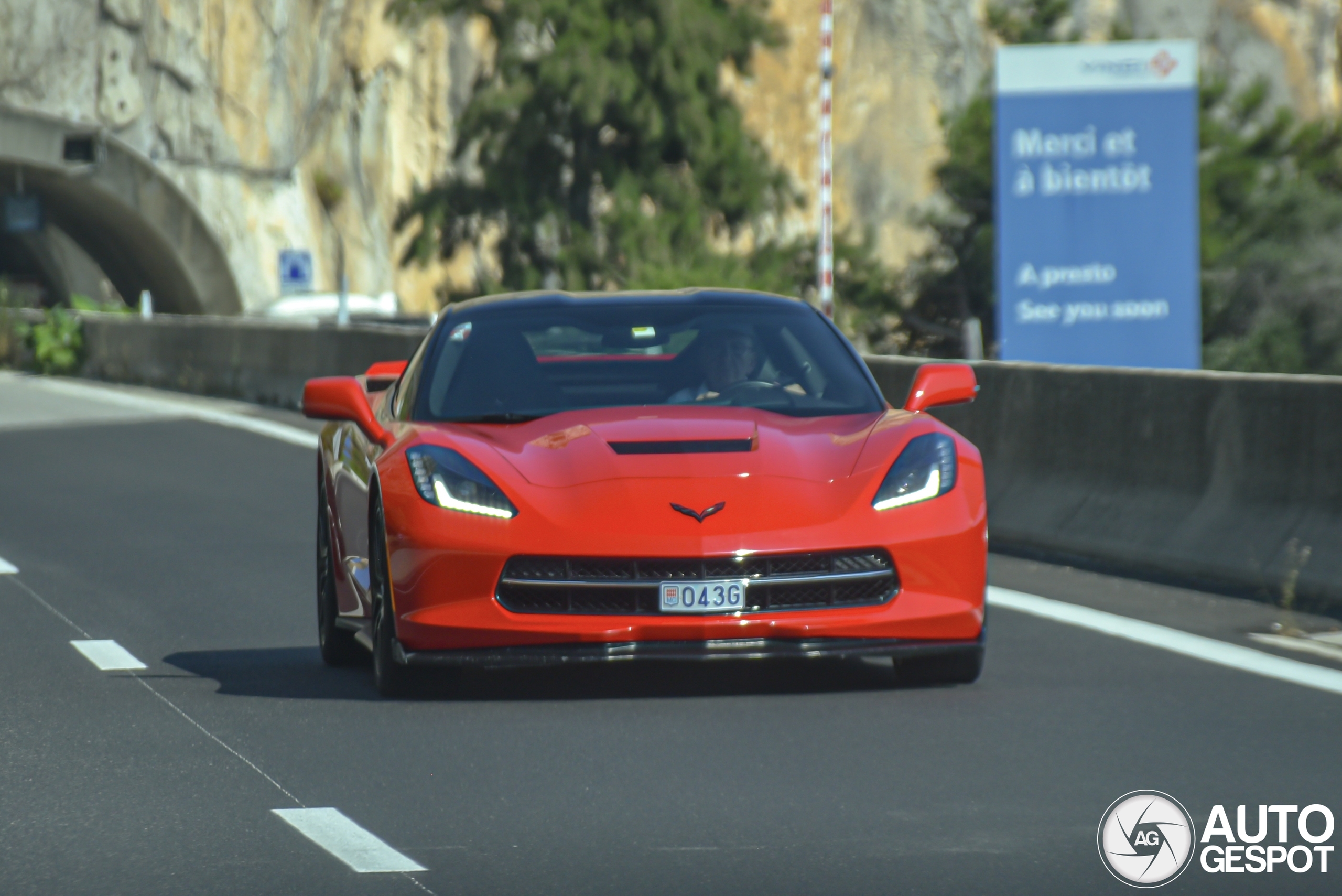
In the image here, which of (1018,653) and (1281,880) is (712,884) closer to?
(1281,880)

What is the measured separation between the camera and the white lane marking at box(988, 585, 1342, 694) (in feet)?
27.4

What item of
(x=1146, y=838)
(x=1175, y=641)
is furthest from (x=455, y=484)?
(x=1175, y=641)

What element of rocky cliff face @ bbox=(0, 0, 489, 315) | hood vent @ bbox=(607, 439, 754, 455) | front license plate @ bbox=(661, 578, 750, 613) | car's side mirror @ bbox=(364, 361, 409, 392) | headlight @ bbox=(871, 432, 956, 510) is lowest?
front license plate @ bbox=(661, 578, 750, 613)

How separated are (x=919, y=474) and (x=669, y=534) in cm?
89

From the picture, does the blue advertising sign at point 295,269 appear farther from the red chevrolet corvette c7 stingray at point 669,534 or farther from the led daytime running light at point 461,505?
the led daytime running light at point 461,505

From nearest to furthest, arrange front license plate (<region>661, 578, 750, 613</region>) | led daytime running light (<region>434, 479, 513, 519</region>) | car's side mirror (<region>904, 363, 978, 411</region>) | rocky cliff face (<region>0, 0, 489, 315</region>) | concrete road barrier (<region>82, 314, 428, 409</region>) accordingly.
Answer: front license plate (<region>661, 578, 750, 613</region>)
led daytime running light (<region>434, 479, 513, 519</region>)
car's side mirror (<region>904, 363, 978, 411</region>)
concrete road barrier (<region>82, 314, 428, 409</region>)
rocky cliff face (<region>0, 0, 489, 315</region>)

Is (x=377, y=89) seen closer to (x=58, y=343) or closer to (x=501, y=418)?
(x=58, y=343)

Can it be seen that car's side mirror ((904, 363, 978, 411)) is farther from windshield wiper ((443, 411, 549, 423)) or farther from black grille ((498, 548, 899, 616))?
windshield wiper ((443, 411, 549, 423))

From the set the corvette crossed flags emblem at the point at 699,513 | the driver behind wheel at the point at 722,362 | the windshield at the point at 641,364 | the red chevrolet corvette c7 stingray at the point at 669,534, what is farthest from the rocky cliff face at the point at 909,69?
the corvette crossed flags emblem at the point at 699,513

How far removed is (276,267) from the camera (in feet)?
207

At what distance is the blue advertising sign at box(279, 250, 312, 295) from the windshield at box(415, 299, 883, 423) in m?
39.4

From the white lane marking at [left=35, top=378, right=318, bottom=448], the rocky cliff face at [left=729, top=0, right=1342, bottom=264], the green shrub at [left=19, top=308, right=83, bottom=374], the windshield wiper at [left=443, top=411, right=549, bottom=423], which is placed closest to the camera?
the windshield wiper at [left=443, top=411, right=549, bottom=423]

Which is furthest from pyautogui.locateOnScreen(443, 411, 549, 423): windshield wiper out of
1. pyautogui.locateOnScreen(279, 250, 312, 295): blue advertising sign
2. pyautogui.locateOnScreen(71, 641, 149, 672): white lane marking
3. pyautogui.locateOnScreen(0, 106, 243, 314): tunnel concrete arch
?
pyautogui.locateOnScreen(0, 106, 243, 314): tunnel concrete arch

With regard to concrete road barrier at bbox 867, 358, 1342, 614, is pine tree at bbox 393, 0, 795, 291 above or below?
above
